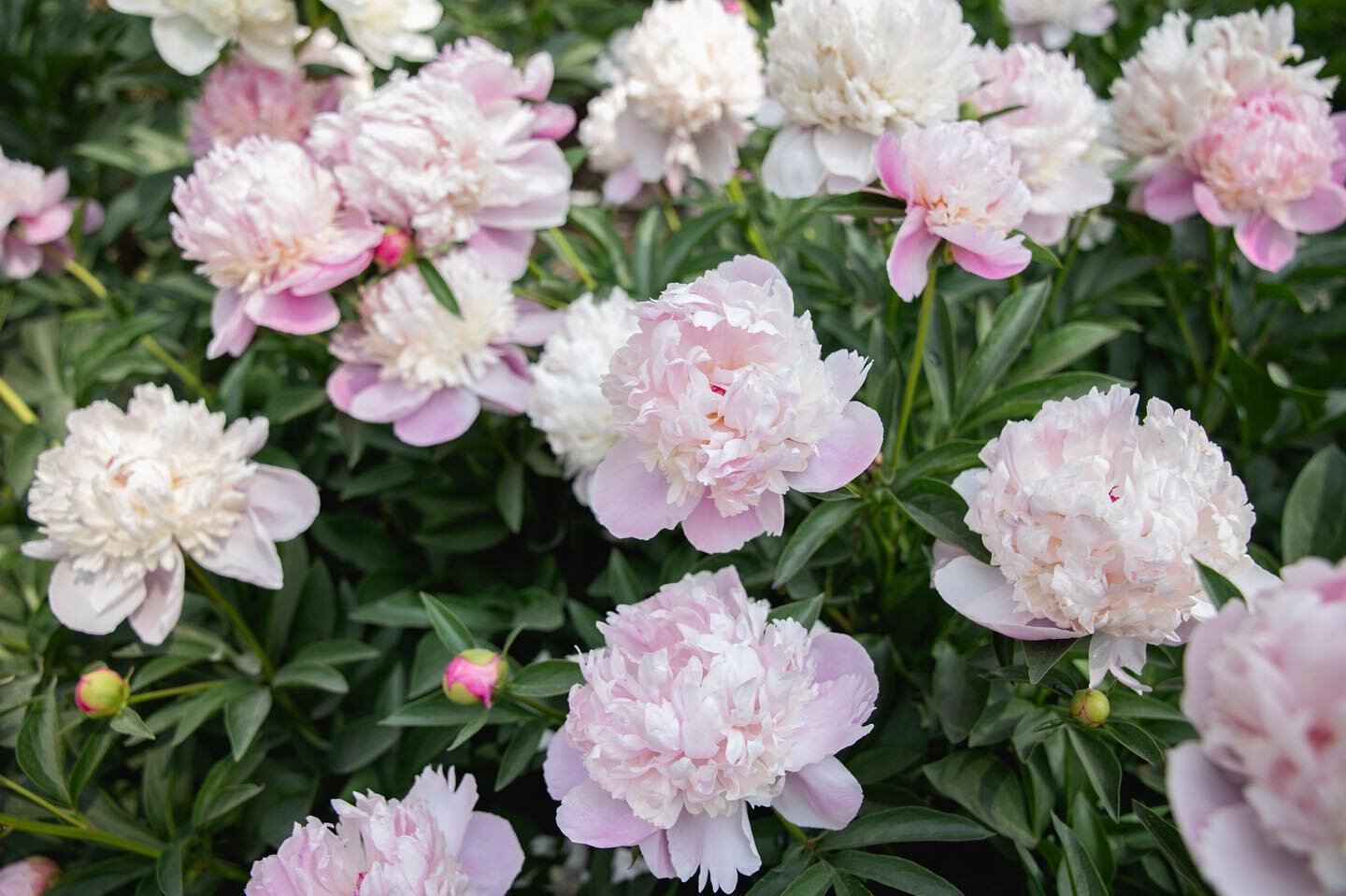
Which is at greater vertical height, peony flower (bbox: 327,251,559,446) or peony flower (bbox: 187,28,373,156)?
peony flower (bbox: 187,28,373,156)

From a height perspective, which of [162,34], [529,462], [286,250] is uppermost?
[162,34]

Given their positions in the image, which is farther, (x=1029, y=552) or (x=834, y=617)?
(x=834, y=617)

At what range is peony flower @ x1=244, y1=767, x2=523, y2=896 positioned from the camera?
78 centimetres

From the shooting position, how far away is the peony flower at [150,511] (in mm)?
1000

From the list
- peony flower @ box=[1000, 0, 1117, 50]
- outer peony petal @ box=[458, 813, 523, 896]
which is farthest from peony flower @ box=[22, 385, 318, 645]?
peony flower @ box=[1000, 0, 1117, 50]

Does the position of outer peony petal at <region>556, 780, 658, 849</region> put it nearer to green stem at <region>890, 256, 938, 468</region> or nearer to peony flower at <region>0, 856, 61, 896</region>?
green stem at <region>890, 256, 938, 468</region>

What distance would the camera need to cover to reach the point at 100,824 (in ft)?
3.69

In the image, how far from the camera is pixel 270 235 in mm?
1064

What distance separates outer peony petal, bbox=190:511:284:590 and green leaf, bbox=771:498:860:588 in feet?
1.82

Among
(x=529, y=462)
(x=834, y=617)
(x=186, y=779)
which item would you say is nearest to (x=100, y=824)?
(x=186, y=779)

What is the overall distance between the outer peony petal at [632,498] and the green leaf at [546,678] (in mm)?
186

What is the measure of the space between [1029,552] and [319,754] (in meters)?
0.94

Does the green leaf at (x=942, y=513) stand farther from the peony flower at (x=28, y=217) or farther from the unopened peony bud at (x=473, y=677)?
the peony flower at (x=28, y=217)

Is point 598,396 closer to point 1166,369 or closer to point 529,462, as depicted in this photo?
point 529,462
